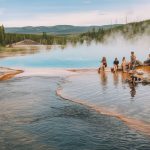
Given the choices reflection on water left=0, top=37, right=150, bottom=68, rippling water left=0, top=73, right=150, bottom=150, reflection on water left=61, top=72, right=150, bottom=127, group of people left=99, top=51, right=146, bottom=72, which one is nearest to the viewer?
rippling water left=0, top=73, right=150, bottom=150

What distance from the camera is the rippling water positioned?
15.9 meters

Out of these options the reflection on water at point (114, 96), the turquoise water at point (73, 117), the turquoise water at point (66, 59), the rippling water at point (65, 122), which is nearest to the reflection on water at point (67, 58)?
the turquoise water at point (66, 59)

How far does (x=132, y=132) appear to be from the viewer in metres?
17.3

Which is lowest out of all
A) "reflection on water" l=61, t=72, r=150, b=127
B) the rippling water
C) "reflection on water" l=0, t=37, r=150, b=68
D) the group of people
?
"reflection on water" l=0, t=37, r=150, b=68

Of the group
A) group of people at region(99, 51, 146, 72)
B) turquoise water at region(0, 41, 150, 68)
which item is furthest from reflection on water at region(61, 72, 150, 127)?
turquoise water at region(0, 41, 150, 68)

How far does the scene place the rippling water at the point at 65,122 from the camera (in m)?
15.9

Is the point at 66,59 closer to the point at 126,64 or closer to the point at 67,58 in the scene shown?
the point at 67,58

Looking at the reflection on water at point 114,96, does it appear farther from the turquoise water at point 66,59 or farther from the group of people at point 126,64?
the turquoise water at point 66,59

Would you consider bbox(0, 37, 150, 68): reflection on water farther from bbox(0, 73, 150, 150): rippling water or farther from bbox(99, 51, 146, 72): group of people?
bbox(0, 73, 150, 150): rippling water

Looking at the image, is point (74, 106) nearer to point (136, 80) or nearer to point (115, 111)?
point (115, 111)

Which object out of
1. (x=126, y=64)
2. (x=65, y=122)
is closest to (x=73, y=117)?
(x=65, y=122)

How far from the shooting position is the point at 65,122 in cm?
1958

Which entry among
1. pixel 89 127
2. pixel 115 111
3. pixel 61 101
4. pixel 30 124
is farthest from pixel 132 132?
pixel 61 101

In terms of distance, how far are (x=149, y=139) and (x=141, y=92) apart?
12.0 meters
